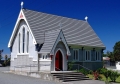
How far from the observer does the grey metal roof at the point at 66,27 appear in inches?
1180

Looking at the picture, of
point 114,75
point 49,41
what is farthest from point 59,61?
point 114,75

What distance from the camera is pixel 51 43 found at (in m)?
27.3

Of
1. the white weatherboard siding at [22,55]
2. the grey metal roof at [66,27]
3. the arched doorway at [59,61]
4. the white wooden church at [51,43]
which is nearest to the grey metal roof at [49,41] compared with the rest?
the white wooden church at [51,43]

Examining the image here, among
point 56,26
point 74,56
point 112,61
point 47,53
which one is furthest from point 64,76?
point 112,61

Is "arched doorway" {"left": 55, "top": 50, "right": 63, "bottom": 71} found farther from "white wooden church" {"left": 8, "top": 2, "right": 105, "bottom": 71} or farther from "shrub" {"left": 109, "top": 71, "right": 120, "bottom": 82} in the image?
"shrub" {"left": 109, "top": 71, "right": 120, "bottom": 82}

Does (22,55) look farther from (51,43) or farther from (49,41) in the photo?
(51,43)

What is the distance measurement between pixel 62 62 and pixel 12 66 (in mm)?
8668

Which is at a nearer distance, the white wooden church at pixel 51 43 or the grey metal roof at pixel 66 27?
the white wooden church at pixel 51 43

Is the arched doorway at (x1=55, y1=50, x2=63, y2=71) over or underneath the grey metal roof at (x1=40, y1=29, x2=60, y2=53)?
underneath

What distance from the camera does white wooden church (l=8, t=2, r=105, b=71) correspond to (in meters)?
27.8

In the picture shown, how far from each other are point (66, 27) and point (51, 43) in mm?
7574

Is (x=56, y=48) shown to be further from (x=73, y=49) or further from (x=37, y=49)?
(x=73, y=49)

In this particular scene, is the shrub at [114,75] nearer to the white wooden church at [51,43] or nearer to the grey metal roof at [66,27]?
the white wooden church at [51,43]

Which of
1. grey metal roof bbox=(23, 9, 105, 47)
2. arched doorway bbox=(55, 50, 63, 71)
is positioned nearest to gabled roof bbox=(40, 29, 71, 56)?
grey metal roof bbox=(23, 9, 105, 47)
